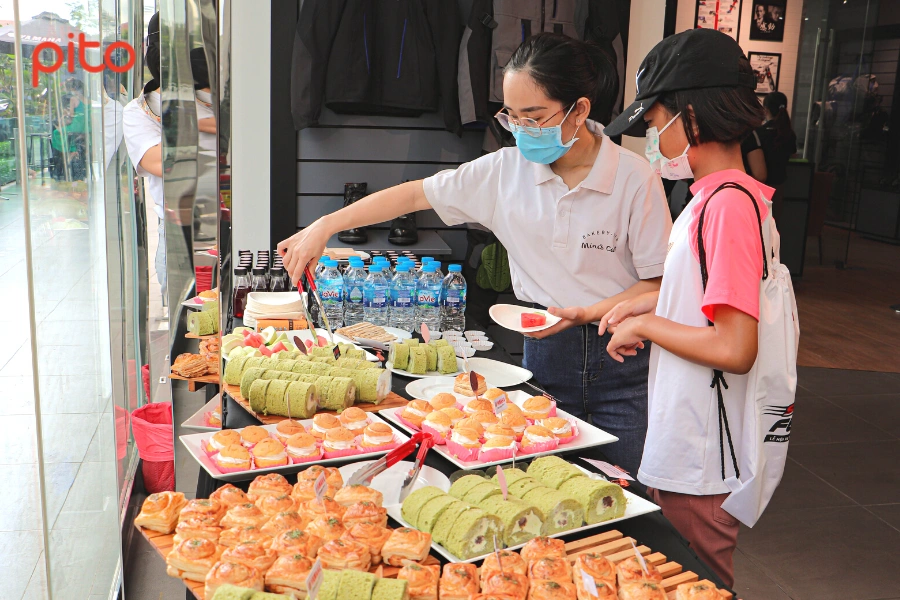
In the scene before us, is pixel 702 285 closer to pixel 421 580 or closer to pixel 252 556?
pixel 421 580

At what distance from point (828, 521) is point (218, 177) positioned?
3.27 metres

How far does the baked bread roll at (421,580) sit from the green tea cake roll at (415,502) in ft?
0.57

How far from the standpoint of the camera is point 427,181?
7.97ft

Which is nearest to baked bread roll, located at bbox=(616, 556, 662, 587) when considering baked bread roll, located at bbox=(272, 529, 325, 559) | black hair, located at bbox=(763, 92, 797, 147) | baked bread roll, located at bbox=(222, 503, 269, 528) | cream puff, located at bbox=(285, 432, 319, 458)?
baked bread roll, located at bbox=(272, 529, 325, 559)

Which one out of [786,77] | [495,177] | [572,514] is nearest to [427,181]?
[495,177]

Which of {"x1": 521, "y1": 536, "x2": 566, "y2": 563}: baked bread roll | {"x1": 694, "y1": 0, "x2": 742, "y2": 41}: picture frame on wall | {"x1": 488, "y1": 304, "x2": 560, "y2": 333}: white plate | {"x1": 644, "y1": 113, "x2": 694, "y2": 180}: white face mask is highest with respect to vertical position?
{"x1": 694, "y1": 0, "x2": 742, "y2": 41}: picture frame on wall

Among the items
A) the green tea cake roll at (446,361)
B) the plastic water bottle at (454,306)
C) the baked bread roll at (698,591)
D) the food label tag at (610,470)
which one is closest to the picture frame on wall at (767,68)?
the plastic water bottle at (454,306)

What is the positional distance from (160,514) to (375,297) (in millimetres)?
1677

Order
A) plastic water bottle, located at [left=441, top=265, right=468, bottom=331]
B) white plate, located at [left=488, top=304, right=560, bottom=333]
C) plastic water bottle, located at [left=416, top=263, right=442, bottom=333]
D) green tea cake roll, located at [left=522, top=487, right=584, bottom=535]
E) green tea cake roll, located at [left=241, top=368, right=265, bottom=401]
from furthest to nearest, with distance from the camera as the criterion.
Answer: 1. plastic water bottle, located at [left=441, top=265, right=468, bottom=331]
2. plastic water bottle, located at [left=416, top=263, right=442, bottom=333]
3. white plate, located at [left=488, top=304, right=560, bottom=333]
4. green tea cake roll, located at [left=241, top=368, right=265, bottom=401]
5. green tea cake roll, located at [left=522, top=487, right=584, bottom=535]

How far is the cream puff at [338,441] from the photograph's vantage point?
5.81 feet

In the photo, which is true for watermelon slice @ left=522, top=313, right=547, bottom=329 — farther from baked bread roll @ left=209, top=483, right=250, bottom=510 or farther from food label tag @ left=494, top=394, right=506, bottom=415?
baked bread roll @ left=209, top=483, right=250, bottom=510

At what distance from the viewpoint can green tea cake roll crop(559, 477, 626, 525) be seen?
150 centimetres

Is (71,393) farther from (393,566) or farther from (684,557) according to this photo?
(684,557)

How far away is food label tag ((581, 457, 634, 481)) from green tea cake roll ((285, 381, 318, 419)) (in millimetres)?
689
